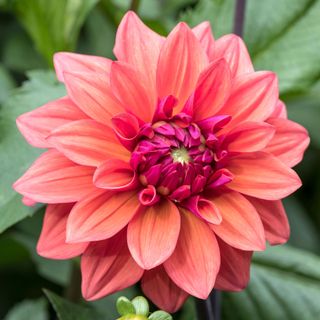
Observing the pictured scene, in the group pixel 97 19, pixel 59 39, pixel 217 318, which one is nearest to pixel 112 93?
pixel 217 318

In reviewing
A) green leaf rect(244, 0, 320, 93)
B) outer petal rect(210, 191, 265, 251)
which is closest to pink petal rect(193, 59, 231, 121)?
outer petal rect(210, 191, 265, 251)

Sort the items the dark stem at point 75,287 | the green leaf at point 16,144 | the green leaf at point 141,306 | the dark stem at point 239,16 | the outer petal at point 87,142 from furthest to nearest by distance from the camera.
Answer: the dark stem at point 75,287 → the dark stem at point 239,16 → the green leaf at point 16,144 → the outer petal at point 87,142 → the green leaf at point 141,306

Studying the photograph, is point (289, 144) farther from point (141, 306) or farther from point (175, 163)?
point (141, 306)

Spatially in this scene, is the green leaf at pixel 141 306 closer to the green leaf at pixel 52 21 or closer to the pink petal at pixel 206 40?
the pink petal at pixel 206 40

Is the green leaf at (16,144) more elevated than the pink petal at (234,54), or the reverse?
the pink petal at (234,54)

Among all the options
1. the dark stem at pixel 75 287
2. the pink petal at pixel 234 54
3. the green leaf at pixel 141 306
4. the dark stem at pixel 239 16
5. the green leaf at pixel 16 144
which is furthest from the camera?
the dark stem at pixel 75 287

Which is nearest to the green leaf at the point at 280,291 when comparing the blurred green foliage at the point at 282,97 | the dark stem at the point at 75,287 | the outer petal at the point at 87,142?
the blurred green foliage at the point at 282,97
